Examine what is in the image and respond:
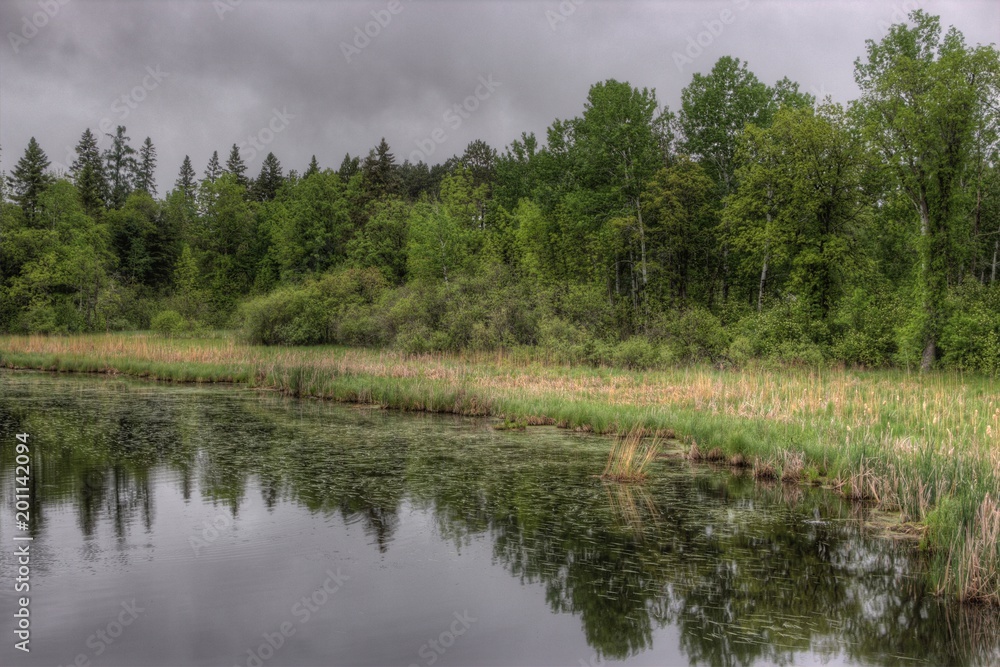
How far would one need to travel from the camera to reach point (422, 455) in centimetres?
1541

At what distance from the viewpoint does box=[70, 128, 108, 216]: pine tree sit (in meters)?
79.9

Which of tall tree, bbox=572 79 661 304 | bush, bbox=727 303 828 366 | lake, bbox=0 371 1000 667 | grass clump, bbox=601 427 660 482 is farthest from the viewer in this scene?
Result: tall tree, bbox=572 79 661 304

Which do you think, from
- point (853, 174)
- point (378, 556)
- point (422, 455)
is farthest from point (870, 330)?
point (378, 556)

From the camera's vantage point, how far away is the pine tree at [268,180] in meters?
92.2

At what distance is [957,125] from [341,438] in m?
24.6

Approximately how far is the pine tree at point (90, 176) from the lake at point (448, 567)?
251ft

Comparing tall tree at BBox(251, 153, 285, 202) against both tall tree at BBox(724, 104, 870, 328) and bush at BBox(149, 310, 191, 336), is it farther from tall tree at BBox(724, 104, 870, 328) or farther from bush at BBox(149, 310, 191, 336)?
tall tree at BBox(724, 104, 870, 328)

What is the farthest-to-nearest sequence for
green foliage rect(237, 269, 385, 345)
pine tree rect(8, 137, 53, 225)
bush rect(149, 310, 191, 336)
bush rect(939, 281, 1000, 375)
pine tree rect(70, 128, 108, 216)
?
pine tree rect(70, 128, 108, 216), pine tree rect(8, 137, 53, 225), bush rect(149, 310, 191, 336), green foliage rect(237, 269, 385, 345), bush rect(939, 281, 1000, 375)

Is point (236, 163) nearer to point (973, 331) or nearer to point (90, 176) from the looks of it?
point (90, 176)

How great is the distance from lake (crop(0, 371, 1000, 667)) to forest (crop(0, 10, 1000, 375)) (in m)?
17.2

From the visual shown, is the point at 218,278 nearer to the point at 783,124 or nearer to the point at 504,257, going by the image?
the point at 504,257

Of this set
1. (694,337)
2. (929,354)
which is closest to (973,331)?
(929,354)

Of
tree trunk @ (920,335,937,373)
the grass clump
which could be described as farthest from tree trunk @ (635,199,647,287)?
the grass clump

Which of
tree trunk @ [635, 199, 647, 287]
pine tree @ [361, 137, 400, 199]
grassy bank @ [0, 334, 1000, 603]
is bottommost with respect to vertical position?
grassy bank @ [0, 334, 1000, 603]
